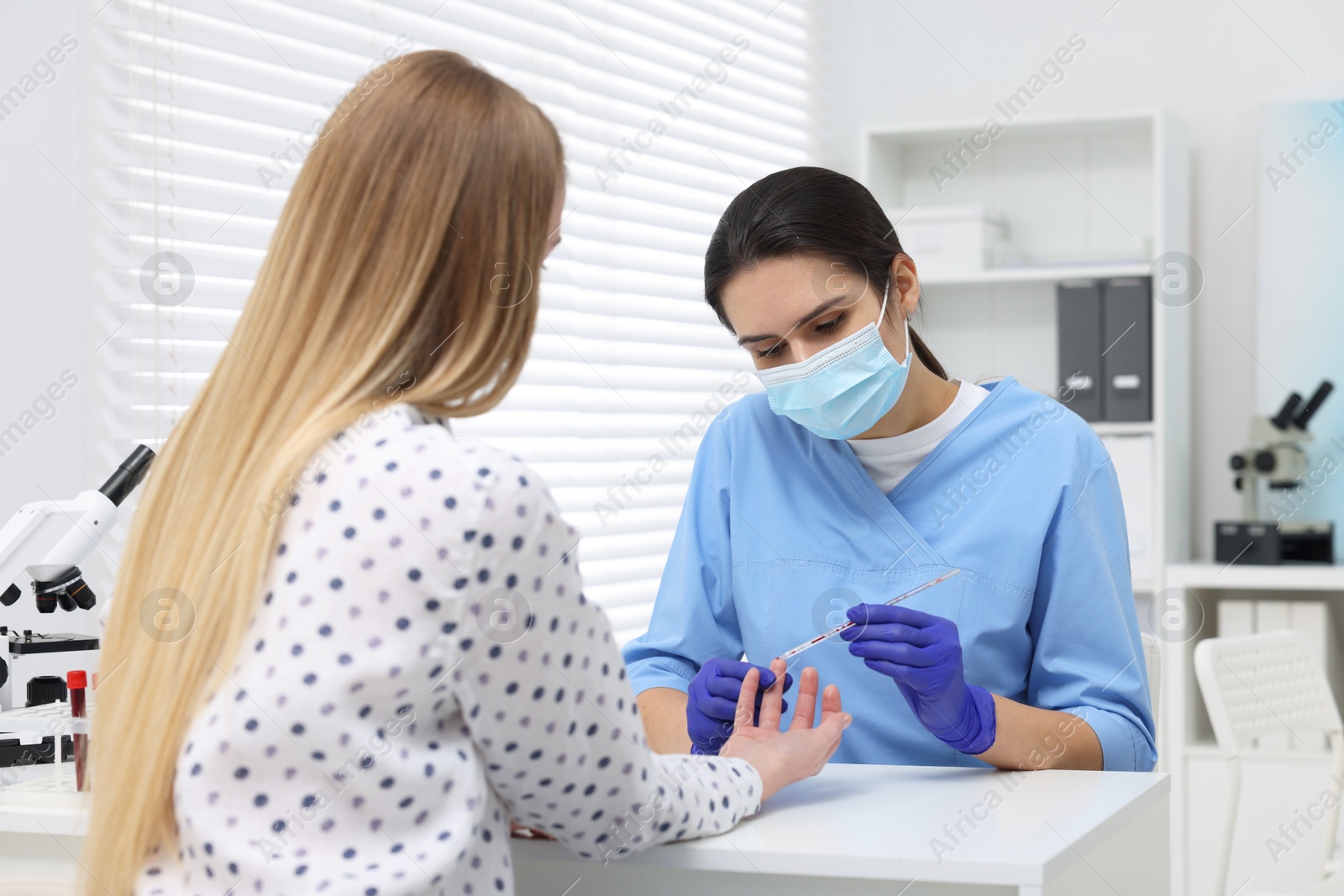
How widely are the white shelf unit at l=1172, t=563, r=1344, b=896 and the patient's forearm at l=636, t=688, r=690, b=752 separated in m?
1.83

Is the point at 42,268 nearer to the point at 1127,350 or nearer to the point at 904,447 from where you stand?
the point at 904,447

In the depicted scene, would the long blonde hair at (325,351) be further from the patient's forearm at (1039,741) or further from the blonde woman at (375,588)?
the patient's forearm at (1039,741)

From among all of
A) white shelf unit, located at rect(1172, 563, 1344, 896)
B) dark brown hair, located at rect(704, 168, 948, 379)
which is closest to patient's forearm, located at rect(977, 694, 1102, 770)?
dark brown hair, located at rect(704, 168, 948, 379)

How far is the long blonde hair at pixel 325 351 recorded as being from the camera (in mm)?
776

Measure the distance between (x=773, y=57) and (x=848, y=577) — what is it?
210cm

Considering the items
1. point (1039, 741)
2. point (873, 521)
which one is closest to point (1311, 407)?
point (873, 521)

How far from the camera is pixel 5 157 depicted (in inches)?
63.1

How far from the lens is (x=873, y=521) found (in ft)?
4.80

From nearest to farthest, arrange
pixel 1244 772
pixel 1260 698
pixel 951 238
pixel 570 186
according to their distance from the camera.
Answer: pixel 1260 698, pixel 570 186, pixel 1244 772, pixel 951 238

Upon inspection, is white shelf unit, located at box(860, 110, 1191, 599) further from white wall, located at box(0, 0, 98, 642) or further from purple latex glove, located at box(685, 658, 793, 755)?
white wall, located at box(0, 0, 98, 642)

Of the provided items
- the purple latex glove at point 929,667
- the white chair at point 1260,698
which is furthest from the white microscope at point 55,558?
the white chair at point 1260,698

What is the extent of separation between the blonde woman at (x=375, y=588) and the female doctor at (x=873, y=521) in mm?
465

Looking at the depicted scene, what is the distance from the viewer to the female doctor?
135 centimetres

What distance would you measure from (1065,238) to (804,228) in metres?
2.14
